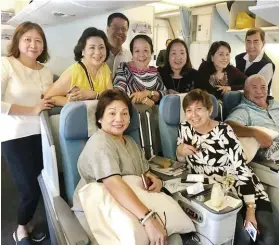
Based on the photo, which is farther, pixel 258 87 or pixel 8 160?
pixel 258 87

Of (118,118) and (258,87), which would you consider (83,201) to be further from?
(258,87)

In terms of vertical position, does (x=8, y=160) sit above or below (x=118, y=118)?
below

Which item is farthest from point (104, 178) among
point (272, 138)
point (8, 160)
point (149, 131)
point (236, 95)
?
point (236, 95)

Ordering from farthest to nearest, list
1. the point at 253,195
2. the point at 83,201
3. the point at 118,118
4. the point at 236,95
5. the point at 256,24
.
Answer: the point at 256,24 → the point at 236,95 → the point at 253,195 → the point at 118,118 → the point at 83,201

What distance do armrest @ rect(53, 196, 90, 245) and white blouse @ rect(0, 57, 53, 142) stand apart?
51 cm

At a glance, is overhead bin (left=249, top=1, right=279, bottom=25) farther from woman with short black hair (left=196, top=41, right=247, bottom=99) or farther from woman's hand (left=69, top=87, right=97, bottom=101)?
woman's hand (left=69, top=87, right=97, bottom=101)

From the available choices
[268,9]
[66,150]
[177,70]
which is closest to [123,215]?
[66,150]

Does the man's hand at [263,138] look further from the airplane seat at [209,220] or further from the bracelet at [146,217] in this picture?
the bracelet at [146,217]

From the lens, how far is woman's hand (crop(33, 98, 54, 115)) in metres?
1.69

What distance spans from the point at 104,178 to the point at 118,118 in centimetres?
31

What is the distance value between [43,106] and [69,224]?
747 millimetres

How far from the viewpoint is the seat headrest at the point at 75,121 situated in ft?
4.92

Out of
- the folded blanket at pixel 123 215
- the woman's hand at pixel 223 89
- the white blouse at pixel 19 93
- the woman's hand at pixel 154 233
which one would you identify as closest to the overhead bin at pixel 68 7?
the white blouse at pixel 19 93

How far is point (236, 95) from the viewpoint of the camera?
2.36 m
